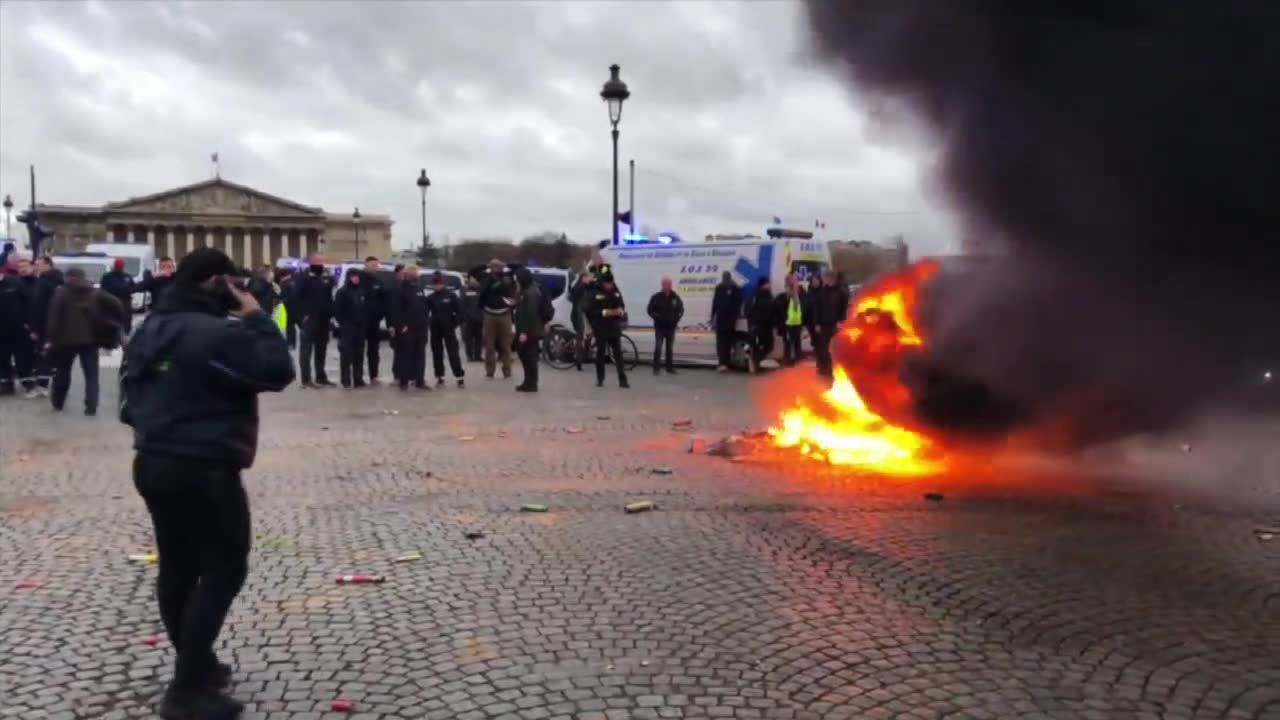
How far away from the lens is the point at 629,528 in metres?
6.30

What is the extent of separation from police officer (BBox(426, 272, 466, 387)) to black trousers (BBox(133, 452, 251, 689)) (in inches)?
438

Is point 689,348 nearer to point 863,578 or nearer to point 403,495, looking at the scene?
point 403,495

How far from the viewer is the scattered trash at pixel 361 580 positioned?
518cm

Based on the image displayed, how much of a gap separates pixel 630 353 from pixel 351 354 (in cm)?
544

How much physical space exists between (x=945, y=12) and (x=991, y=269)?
5.87 feet

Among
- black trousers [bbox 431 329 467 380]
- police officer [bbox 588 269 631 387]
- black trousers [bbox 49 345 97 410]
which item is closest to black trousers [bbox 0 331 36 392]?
black trousers [bbox 49 345 97 410]

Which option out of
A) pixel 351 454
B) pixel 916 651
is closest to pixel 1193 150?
pixel 916 651

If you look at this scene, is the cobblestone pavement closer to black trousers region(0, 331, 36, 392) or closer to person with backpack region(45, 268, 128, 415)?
person with backpack region(45, 268, 128, 415)

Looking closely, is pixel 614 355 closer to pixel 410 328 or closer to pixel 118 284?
pixel 410 328

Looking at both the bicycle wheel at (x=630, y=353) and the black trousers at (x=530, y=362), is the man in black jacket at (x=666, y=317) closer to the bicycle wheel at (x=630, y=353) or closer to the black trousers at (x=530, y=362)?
the bicycle wheel at (x=630, y=353)

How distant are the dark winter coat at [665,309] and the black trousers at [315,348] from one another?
4997mm

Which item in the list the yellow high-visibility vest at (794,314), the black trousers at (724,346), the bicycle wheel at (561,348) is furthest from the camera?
the bicycle wheel at (561,348)

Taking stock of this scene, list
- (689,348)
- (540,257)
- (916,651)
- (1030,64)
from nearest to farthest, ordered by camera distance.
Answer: (916,651) < (1030,64) < (689,348) < (540,257)

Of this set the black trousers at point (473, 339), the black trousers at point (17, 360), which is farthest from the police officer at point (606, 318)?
the black trousers at point (17, 360)
